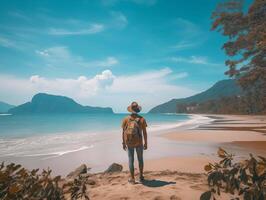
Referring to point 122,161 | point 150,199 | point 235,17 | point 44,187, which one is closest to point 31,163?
point 122,161

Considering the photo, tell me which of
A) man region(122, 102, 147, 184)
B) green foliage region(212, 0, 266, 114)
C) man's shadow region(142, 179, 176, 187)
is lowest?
man's shadow region(142, 179, 176, 187)

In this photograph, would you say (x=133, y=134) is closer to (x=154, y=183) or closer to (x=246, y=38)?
(x=154, y=183)

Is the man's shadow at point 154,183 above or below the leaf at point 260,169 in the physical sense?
below

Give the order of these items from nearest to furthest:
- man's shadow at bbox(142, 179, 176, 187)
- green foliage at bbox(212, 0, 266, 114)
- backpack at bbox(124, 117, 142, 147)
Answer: man's shadow at bbox(142, 179, 176, 187) < backpack at bbox(124, 117, 142, 147) < green foliage at bbox(212, 0, 266, 114)

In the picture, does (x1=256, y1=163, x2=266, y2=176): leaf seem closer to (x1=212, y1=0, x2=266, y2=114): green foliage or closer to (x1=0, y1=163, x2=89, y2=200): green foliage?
(x1=0, y1=163, x2=89, y2=200): green foliage

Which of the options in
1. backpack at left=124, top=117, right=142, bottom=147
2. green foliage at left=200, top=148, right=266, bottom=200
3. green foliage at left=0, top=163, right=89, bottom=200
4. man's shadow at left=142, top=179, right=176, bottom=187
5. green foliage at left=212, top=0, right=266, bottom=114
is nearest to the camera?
green foliage at left=200, top=148, right=266, bottom=200

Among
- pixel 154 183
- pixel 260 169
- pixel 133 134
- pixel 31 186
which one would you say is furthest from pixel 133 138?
pixel 260 169

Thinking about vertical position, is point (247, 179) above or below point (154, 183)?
above

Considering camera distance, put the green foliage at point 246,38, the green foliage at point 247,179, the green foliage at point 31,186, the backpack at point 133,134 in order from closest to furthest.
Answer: the green foliage at point 247,179 → the green foliage at point 31,186 → the backpack at point 133,134 → the green foliage at point 246,38

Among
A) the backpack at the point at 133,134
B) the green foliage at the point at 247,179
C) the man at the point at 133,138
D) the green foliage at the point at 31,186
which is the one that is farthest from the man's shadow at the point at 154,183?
the green foliage at the point at 247,179

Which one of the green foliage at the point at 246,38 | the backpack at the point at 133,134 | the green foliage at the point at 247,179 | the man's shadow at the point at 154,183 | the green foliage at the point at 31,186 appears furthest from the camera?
the green foliage at the point at 246,38

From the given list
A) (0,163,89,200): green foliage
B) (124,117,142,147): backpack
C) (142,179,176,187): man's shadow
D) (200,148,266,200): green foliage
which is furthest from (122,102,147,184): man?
(200,148,266,200): green foliage

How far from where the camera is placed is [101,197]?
4.76 meters

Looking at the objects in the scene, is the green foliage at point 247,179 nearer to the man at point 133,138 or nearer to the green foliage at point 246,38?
the man at point 133,138
